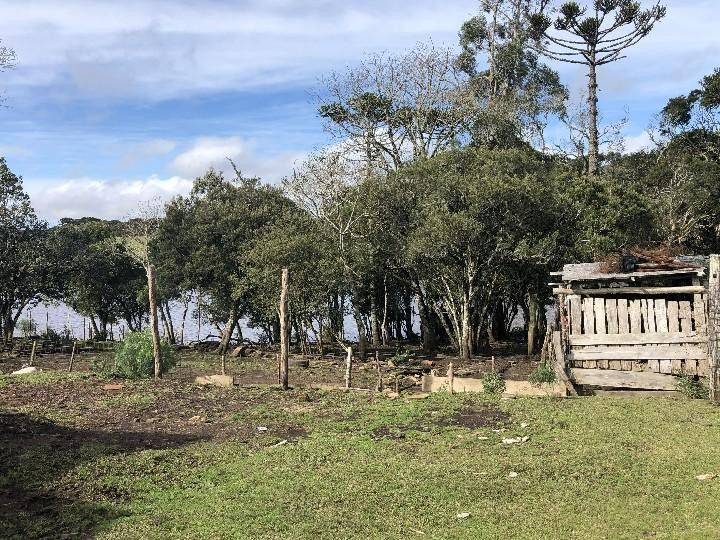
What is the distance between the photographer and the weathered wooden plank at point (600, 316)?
1401 cm

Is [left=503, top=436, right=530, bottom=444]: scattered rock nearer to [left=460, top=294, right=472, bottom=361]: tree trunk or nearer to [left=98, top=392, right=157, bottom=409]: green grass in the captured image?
[left=98, top=392, right=157, bottom=409]: green grass

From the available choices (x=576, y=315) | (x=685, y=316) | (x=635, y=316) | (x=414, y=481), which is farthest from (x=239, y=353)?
(x=414, y=481)

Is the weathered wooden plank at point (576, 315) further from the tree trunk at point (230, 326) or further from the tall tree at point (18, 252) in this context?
the tall tree at point (18, 252)

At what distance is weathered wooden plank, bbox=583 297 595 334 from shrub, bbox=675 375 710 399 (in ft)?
6.35

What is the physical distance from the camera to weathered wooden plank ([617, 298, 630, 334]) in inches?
545

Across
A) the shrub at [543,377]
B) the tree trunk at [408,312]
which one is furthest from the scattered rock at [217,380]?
the tree trunk at [408,312]

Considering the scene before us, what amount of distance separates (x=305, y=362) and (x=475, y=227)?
7321 mm

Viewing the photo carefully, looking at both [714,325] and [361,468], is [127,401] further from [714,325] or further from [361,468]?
[714,325]

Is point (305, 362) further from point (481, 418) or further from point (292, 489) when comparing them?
point (292, 489)

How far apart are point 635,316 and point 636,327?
0.75 feet

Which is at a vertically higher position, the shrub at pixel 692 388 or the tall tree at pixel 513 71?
the tall tree at pixel 513 71

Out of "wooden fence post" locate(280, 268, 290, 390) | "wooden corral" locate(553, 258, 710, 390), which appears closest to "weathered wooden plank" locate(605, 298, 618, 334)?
"wooden corral" locate(553, 258, 710, 390)

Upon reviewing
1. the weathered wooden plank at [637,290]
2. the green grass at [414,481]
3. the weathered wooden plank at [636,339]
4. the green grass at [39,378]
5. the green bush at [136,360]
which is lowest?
the green grass at [414,481]

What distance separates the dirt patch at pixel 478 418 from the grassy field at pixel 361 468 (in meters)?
0.05
